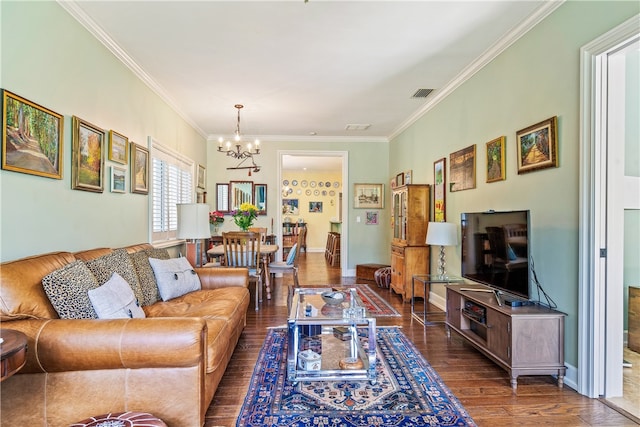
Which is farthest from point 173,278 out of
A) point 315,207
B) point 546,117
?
point 315,207

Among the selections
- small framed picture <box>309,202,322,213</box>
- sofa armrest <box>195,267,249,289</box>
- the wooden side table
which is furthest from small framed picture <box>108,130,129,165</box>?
Result: small framed picture <box>309,202,322,213</box>

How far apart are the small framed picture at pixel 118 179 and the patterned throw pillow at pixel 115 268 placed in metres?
0.76

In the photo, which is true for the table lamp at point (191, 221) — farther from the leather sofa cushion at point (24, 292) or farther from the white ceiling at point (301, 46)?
the leather sofa cushion at point (24, 292)

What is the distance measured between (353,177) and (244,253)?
10.5 ft

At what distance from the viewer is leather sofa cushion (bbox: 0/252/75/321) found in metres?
1.72

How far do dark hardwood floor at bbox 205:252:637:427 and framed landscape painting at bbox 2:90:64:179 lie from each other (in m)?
1.92

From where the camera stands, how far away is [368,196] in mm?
6984

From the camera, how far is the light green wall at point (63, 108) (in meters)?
2.04

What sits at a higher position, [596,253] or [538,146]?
[538,146]

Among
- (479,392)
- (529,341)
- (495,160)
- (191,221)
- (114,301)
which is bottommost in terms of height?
(479,392)

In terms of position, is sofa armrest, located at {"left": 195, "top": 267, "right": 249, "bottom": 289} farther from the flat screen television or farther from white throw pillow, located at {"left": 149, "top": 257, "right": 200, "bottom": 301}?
the flat screen television

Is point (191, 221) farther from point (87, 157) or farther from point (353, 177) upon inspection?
point (353, 177)

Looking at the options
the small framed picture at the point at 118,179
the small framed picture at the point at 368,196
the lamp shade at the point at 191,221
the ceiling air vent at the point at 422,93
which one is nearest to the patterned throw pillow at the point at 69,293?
the small framed picture at the point at 118,179

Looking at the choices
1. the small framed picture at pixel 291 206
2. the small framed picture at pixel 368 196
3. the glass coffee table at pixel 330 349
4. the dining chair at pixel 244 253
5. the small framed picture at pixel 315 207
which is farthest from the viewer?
the small framed picture at pixel 315 207
